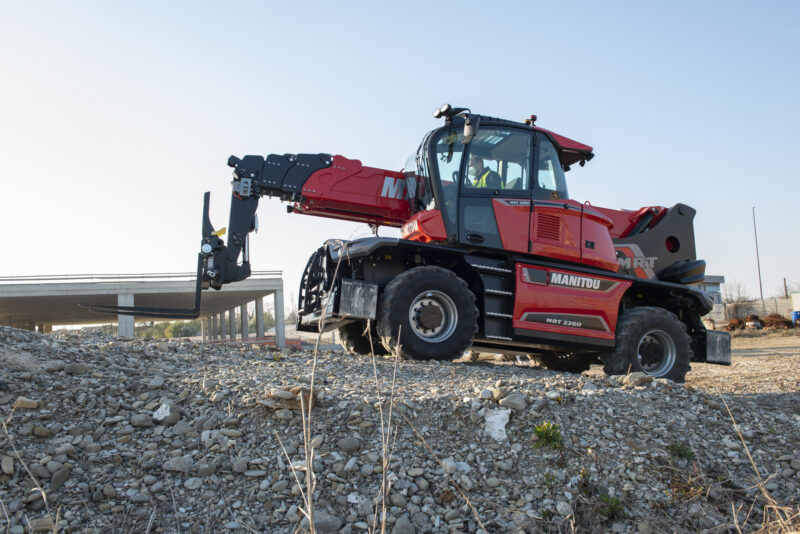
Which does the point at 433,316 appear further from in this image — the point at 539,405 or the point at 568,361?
the point at 568,361

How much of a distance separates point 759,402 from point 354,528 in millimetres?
5001

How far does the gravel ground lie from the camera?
3855mm

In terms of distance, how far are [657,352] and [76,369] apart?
7.80 metres

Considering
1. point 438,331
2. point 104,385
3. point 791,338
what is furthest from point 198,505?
point 791,338

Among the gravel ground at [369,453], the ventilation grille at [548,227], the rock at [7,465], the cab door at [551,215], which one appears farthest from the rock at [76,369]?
the ventilation grille at [548,227]

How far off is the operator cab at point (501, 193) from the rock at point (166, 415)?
4.24 meters

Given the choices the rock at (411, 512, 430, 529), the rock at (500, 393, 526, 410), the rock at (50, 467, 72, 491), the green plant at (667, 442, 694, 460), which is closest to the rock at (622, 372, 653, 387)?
the green plant at (667, 442, 694, 460)

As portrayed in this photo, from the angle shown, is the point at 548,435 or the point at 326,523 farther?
the point at 548,435

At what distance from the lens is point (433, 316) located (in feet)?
25.0

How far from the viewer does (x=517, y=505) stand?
4.03 m

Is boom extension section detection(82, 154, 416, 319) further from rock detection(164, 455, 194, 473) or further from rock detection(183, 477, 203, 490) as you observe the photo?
rock detection(183, 477, 203, 490)

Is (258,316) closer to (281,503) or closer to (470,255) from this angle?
(470,255)

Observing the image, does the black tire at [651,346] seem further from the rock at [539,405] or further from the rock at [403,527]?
the rock at [403,527]

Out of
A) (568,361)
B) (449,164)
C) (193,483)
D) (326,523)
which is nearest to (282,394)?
(193,483)
